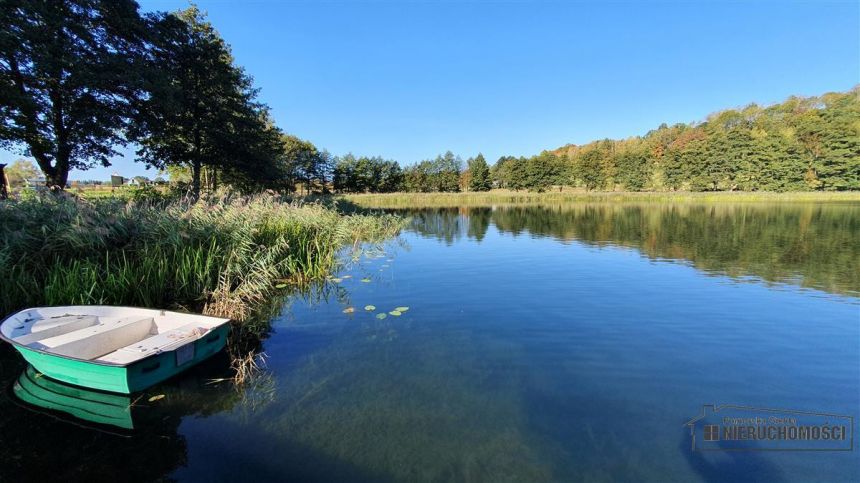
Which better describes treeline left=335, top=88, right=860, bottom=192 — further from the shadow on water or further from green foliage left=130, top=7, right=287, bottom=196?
the shadow on water

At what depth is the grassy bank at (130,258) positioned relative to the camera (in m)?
6.44

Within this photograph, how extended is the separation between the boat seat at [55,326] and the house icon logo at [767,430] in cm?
762

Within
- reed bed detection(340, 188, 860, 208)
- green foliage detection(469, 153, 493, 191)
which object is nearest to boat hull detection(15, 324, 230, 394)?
reed bed detection(340, 188, 860, 208)

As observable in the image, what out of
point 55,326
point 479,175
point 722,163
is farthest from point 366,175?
point 55,326

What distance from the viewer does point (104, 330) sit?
493 cm

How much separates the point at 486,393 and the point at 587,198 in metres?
57.1

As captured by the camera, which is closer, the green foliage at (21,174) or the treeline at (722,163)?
the green foliage at (21,174)

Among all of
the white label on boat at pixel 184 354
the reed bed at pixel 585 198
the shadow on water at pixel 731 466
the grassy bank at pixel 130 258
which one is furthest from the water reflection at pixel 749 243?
the reed bed at pixel 585 198

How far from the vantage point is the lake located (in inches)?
129

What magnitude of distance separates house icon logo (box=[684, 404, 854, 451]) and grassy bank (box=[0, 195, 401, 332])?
6834mm

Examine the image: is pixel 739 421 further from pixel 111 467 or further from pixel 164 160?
pixel 164 160

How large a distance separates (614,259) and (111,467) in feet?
44.1

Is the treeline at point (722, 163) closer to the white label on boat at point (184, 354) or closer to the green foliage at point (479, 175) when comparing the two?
the green foliage at point (479, 175)

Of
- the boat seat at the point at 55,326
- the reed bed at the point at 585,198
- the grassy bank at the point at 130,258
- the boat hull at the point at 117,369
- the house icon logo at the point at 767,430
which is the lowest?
the house icon logo at the point at 767,430
